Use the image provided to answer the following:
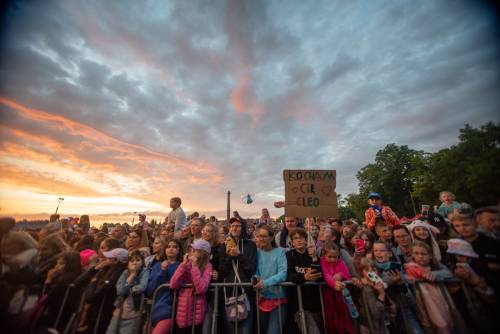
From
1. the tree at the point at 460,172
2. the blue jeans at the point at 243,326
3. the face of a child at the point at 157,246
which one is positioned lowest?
the blue jeans at the point at 243,326

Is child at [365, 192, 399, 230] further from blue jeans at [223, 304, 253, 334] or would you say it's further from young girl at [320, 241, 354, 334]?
blue jeans at [223, 304, 253, 334]

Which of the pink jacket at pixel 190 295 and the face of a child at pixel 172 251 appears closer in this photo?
the pink jacket at pixel 190 295

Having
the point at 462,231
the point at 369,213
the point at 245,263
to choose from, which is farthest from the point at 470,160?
the point at 245,263

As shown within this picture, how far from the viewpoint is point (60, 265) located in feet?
11.0

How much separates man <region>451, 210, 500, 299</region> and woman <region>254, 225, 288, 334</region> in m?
2.83

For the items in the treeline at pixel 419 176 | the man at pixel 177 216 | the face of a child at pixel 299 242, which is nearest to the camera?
the face of a child at pixel 299 242

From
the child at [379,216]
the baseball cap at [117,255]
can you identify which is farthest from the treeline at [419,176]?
the baseball cap at [117,255]

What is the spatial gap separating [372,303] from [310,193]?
2443 mm

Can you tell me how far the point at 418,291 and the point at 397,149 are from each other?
167ft

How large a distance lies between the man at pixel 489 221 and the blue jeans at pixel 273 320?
343 cm

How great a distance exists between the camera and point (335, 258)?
12.3 ft

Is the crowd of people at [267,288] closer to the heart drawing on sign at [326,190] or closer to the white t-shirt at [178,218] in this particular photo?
the heart drawing on sign at [326,190]

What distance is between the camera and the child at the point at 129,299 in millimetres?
3498

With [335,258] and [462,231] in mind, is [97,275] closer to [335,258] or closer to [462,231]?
[335,258]
